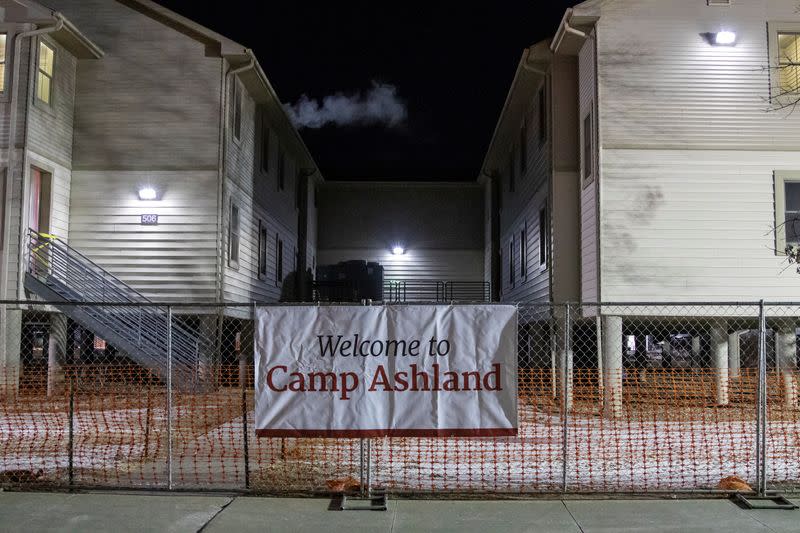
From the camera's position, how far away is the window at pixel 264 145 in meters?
23.0

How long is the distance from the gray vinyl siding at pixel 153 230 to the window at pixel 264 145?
457 centimetres

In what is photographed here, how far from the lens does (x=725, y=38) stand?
16.0 m

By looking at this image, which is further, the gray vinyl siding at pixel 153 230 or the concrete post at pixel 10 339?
the gray vinyl siding at pixel 153 230

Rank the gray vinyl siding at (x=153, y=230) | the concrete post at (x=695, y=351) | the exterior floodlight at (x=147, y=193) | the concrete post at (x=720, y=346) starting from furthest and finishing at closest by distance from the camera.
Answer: the concrete post at (x=695, y=351), the exterior floodlight at (x=147, y=193), the gray vinyl siding at (x=153, y=230), the concrete post at (x=720, y=346)

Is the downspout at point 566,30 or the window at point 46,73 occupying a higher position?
the downspout at point 566,30

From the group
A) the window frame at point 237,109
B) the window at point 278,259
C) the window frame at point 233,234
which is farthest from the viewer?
the window at point 278,259

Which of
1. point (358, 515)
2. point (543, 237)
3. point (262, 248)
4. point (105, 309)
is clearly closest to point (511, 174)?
point (543, 237)

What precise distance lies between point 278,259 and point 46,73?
32.6 ft

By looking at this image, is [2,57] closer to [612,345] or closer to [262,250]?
[262,250]

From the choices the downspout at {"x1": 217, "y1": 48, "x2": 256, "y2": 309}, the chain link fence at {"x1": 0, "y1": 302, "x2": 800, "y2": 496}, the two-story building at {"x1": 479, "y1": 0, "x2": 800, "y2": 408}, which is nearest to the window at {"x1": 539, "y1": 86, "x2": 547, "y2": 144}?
the two-story building at {"x1": 479, "y1": 0, "x2": 800, "y2": 408}

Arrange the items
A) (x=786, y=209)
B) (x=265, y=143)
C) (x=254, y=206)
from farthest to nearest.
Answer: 1. (x=265, y=143)
2. (x=254, y=206)
3. (x=786, y=209)

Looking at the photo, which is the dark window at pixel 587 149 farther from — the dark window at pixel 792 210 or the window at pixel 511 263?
the window at pixel 511 263

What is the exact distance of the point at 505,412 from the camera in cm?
760

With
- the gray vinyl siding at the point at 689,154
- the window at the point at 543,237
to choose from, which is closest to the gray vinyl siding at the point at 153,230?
the window at the point at 543,237
